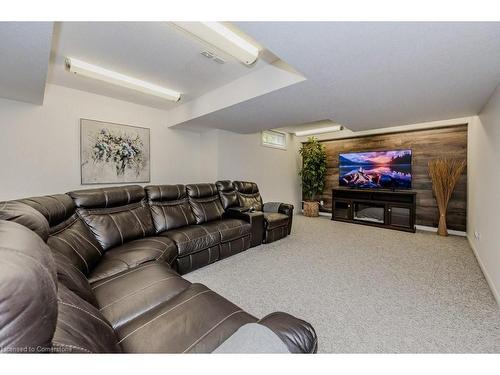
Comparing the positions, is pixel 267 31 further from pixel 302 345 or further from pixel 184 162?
pixel 184 162

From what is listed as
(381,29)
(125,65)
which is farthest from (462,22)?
(125,65)

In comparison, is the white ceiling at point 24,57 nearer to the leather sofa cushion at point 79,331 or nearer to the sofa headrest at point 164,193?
the sofa headrest at point 164,193

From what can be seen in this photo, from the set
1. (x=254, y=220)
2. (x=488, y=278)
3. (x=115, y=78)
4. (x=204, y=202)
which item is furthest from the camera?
(x=204, y=202)

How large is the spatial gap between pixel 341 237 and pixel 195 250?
2.63 metres

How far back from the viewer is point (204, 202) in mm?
3416

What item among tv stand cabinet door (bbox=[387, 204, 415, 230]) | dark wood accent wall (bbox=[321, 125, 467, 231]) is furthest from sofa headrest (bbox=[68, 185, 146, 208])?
dark wood accent wall (bbox=[321, 125, 467, 231])

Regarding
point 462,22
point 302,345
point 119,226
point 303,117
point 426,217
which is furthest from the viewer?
point 426,217

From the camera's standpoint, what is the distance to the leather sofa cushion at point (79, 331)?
57 cm

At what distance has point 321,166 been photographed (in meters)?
5.54

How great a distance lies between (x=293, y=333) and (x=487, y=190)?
3.05 metres

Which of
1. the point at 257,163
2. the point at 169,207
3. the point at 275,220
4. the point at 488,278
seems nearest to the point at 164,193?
the point at 169,207

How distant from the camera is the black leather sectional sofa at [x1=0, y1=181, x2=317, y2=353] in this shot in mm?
502

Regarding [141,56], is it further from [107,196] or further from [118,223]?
[118,223]

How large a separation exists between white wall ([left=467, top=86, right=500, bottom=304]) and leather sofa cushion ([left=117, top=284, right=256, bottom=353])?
2.44 m
